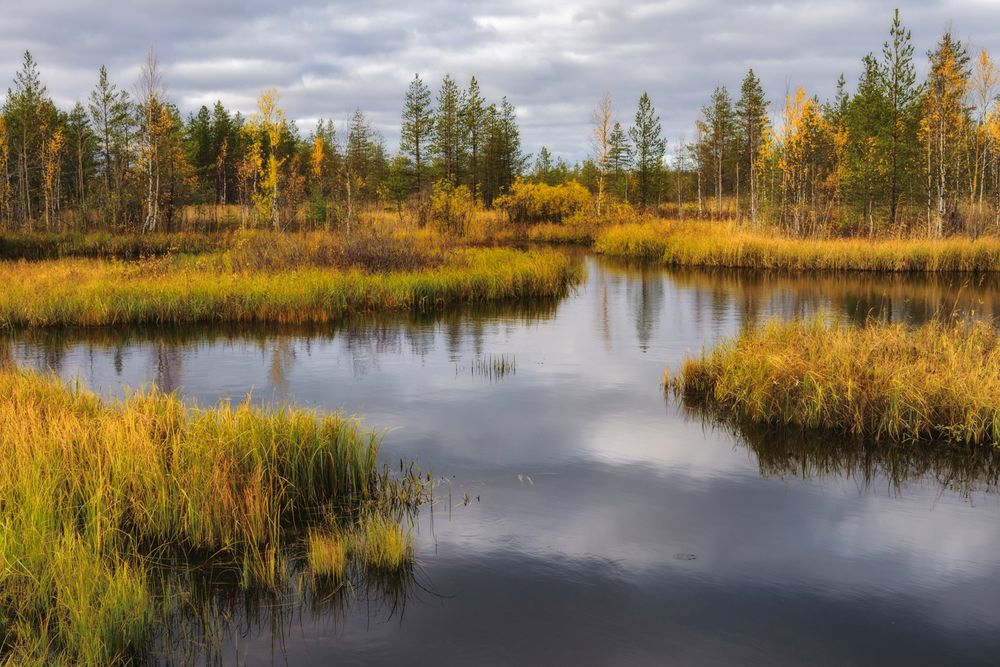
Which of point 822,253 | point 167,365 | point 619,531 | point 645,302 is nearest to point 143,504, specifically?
point 619,531

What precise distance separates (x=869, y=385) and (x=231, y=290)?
1504 cm

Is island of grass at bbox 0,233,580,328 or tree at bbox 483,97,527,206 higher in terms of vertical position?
tree at bbox 483,97,527,206

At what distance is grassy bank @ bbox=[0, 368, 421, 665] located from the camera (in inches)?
190

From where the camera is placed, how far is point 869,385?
9.76 m

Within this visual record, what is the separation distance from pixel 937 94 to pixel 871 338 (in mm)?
30518

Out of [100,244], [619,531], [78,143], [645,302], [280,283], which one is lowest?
[619,531]

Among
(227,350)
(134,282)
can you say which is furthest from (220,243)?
(227,350)

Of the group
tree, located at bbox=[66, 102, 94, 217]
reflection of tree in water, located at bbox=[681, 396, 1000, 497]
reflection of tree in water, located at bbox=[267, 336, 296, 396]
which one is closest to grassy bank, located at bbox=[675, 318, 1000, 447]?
reflection of tree in water, located at bbox=[681, 396, 1000, 497]

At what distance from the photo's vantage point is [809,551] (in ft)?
21.8

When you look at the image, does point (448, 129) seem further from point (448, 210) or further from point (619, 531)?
point (619, 531)

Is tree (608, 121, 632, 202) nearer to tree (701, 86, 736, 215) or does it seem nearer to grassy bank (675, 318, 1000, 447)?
tree (701, 86, 736, 215)

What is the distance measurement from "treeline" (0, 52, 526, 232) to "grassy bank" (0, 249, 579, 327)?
9.57m

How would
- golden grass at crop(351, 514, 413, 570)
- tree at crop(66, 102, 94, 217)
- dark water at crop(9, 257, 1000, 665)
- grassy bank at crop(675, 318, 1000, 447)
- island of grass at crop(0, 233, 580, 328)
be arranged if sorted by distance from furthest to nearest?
tree at crop(66, 102, 94, 217), island of grass at crop(0, 233, 580, 328), grassy bank at crop(675, 318, 1000, 447), golden grass at crop(351, 514, 413, 570), dark water at crop(9, 257, 1000, 665)

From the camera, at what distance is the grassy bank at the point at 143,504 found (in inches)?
190
